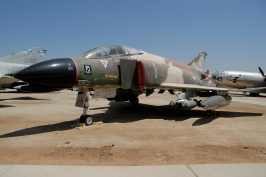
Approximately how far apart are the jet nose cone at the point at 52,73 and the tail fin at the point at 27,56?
19.3m

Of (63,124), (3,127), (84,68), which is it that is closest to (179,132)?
(84,68)

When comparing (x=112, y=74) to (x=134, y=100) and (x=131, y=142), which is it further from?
(x=134, y=100)

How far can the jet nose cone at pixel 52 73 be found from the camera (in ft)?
21.0

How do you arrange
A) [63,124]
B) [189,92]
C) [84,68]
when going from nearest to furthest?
[84,68] < [63,124] < [189,92]

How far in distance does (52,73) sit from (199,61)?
1236cm

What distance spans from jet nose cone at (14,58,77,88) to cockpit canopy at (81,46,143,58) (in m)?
1.11

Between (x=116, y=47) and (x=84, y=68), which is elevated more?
(x=116, y=47)

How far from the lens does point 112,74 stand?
8438mm

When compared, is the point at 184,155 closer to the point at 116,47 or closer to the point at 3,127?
the point at 116,47

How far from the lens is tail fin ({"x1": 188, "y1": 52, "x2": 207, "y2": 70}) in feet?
53.9

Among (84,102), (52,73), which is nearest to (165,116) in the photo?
(84,102)

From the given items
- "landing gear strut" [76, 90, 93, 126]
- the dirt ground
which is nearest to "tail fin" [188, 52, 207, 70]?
the dirt ground

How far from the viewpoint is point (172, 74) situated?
11.3m

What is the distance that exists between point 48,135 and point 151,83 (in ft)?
15.4
